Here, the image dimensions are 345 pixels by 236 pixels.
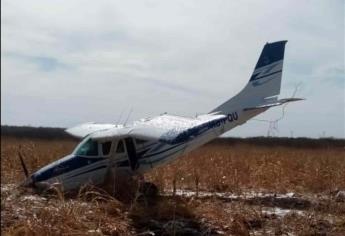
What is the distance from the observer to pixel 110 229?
667 cm

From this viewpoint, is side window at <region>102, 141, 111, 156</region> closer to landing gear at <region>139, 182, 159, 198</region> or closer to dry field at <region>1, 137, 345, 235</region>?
landing gear at <region>139, 182, 159, 198</region>

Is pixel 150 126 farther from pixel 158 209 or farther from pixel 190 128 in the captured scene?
pixel 158 209

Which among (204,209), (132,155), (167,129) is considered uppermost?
(167,129)

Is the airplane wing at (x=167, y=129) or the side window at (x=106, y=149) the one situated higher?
the airplane wing at (x=167, y=129)

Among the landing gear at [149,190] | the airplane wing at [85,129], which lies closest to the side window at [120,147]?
the landing gear at [149,190]

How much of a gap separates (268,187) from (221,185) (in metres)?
1.06

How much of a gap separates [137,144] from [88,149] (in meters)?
1.07

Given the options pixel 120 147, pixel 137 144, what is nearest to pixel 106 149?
pixel 120 147

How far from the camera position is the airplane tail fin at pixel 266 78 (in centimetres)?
1406

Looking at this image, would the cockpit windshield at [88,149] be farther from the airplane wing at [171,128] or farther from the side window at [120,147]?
the airplane wing at [171,128]

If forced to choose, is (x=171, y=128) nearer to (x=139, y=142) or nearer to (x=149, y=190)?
(x=149, y=190)

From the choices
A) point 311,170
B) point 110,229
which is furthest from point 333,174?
point 110,229

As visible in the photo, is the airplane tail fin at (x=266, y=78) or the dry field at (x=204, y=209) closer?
the dry field at (x=204, y=209)

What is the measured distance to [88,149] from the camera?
1056cm
